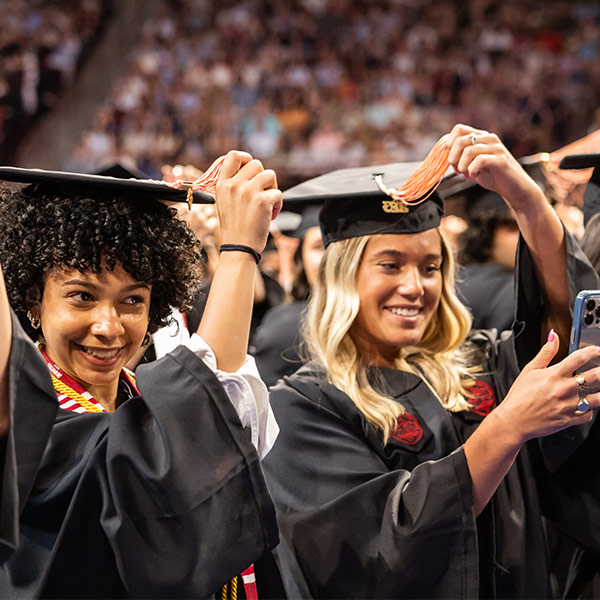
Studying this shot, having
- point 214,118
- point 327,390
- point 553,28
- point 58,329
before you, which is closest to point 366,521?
point 327,390

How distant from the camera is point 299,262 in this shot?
3869 millimetres

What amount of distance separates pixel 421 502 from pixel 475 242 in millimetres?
2488

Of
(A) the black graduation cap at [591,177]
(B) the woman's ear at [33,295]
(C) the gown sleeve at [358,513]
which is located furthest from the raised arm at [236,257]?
(A) the black graduation cap at [591,177]

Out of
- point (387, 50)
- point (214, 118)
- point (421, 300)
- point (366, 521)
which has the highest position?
point (387, 50)

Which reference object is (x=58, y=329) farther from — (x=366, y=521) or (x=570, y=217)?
(x=570, y=217)

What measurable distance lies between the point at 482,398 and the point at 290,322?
1.34 m

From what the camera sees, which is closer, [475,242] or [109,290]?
[109,290]

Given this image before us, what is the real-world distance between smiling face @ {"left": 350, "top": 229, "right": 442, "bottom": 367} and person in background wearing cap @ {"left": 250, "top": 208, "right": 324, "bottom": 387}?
83 centimetres

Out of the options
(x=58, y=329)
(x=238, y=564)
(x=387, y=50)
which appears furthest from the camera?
(x=387, y=50)

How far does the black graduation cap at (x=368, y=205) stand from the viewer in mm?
2076

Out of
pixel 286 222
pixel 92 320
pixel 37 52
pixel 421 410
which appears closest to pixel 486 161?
pixel 421 410

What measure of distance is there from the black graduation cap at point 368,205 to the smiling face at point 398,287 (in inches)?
1.4

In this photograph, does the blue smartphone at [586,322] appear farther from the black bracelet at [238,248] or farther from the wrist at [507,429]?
the black bracelet at [238,248]

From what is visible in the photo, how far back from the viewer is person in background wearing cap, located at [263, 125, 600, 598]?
1683 mm
